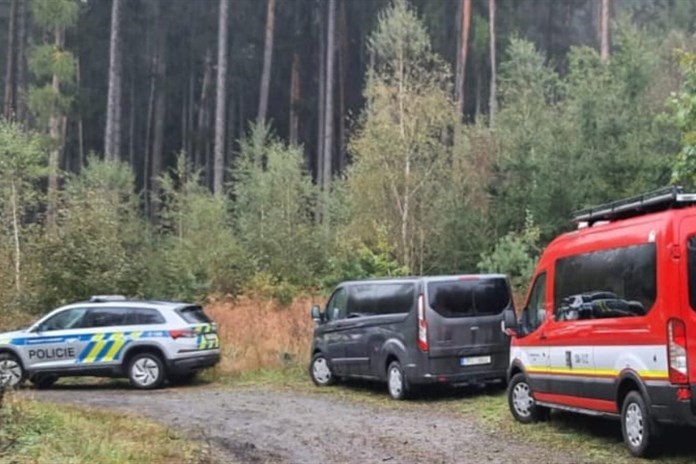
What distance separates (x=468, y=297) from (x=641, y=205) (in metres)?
5.11

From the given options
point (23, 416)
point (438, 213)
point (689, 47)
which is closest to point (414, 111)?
point (438, 213)

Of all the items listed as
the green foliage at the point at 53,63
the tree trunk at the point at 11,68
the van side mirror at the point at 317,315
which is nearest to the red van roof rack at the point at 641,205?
the van side mirror at the point at 317,315

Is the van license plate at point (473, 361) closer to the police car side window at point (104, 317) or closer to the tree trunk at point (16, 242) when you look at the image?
the police car side window at point (104, 317)

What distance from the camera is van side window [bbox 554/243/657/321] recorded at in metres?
8.51

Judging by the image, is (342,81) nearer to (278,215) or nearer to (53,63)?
(53,63)

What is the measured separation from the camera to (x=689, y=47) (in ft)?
108

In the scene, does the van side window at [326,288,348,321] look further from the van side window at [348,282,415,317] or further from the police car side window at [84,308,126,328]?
the police car side window at [84,308,126,328]

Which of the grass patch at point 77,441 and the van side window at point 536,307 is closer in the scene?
the grass patch at point 77,441

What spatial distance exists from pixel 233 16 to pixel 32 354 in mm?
40536

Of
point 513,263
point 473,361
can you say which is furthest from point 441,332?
point 513,263

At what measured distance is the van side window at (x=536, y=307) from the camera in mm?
11031

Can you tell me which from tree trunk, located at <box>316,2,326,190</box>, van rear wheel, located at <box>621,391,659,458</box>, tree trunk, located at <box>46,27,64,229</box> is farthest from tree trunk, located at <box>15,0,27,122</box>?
van rear wheel, located at <box>621,391,659,458</box>

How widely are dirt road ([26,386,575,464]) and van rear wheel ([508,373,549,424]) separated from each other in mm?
616

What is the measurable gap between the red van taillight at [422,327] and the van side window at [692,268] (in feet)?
19.9
